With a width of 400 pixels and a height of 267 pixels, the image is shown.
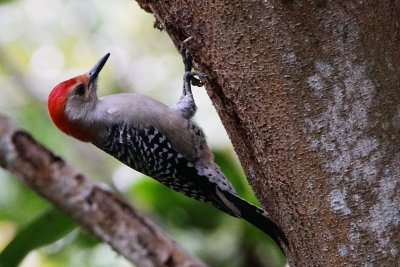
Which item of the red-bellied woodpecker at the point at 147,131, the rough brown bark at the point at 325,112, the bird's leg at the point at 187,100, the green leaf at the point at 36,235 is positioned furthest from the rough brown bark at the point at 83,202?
the rough brown bark at the point at 325,112

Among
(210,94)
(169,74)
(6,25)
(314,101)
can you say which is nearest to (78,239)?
(210,94)

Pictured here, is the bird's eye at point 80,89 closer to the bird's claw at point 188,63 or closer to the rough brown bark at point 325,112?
the bird's claw at point 188,63

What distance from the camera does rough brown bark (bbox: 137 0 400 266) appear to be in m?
2.18

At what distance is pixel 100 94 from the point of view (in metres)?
6.94

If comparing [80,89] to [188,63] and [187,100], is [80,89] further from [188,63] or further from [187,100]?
[188,63]

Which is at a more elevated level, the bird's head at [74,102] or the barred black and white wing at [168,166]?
the bird's head at [74,102]

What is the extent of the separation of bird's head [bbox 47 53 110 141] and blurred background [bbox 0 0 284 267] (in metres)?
0.52

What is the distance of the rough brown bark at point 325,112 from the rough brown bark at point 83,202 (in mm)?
1026

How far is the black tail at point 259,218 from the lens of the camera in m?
2.50

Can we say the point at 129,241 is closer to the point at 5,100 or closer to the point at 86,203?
the point at 86,203

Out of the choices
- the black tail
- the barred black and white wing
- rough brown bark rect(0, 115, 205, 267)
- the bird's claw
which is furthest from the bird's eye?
the black tail

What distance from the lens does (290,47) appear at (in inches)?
89.0

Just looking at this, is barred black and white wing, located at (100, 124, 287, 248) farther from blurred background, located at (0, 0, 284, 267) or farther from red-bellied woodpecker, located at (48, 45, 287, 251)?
blurred background, located at (0, 0, 284, 267)

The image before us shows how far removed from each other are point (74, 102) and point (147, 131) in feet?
1.52
